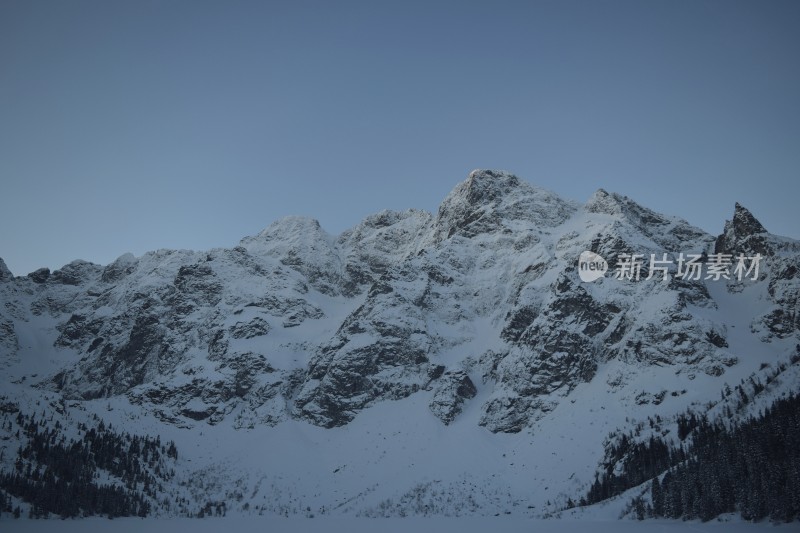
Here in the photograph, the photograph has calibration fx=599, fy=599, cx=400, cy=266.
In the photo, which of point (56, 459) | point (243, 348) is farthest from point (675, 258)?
point (56, 459)

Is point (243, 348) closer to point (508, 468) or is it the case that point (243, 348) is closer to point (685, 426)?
point (508, 468)

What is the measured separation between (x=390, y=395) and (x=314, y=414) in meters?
22.1

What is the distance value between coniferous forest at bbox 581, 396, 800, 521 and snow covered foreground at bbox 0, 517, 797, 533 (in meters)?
3.39

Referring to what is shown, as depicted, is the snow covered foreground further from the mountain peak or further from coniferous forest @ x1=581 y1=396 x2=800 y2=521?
the mountain peak

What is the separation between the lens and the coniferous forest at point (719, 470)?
80.1m

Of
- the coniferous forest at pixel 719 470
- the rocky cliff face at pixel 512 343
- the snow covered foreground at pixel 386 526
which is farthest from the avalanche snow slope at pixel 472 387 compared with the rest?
the snow covered foreground at pixel 386 526

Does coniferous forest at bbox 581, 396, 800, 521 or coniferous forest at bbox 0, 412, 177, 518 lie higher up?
coniferous forest at bbox 581, 396, 800, 521

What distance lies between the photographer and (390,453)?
147250 mm

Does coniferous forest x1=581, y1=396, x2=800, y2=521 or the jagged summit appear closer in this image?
coniferous forest x1=581, y1=396, x2=800, y2=521

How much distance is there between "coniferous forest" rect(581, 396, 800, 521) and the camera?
263 ft

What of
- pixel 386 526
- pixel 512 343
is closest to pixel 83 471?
pixel 386 526

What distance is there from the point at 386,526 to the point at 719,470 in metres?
52.1

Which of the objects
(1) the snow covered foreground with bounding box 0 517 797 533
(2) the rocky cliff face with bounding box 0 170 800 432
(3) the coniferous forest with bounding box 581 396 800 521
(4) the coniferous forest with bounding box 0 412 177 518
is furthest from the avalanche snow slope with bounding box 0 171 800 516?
(1) the snow covered foreground with bounding box 0 517 797 533

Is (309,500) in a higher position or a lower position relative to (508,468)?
lower
